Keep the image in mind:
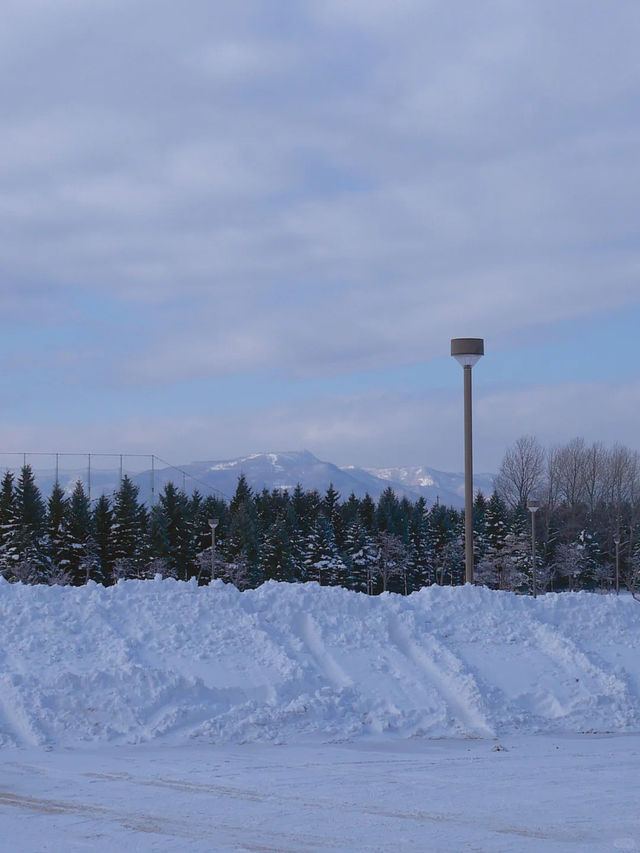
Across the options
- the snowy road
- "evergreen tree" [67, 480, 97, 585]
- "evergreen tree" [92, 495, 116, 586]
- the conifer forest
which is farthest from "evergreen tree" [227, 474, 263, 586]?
the snowy road

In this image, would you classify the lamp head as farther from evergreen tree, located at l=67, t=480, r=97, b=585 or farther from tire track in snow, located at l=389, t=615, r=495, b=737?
evergreen tree, located at l=67, t=480, r=97, b=585

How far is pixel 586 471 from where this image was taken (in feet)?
301

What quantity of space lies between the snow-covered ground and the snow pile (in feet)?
0.09

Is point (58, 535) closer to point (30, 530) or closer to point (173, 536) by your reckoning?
point (30, 530)

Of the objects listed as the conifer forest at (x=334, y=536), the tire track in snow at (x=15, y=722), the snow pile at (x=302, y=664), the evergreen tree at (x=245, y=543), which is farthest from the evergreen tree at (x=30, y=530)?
the tire track in snow at (x=15, y=722)

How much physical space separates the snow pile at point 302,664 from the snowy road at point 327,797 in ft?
1.93

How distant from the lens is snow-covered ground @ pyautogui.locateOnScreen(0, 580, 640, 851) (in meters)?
6.83

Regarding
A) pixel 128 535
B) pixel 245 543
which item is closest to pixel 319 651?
pixel 245 543

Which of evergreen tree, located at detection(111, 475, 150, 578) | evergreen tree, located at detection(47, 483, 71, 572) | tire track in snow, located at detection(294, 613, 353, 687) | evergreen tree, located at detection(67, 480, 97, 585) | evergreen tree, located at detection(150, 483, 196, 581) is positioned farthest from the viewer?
evergreen tree, located at detection(150, 483, 196, 581)

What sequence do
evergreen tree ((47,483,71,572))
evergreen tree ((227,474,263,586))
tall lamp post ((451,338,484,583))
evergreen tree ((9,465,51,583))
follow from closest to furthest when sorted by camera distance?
tall lamp post ((451,338,484,583)), evergreen tree ((9,465,51,583)), evergreen tree ((47,483,71,572)), evergreen tree ((227,474,263,586))

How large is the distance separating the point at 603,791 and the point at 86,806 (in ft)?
14.0

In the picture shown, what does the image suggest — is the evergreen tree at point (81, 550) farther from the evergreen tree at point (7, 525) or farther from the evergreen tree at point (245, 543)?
the evergreen tree at point (245, 543)

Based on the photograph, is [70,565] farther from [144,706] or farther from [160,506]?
[144,706]

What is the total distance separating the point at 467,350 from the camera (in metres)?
15.4
